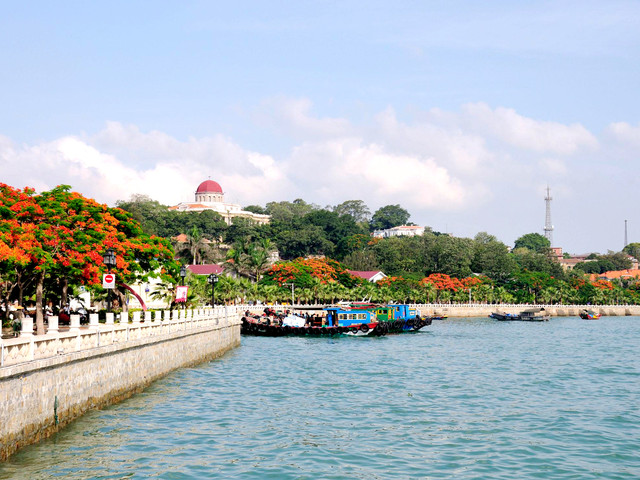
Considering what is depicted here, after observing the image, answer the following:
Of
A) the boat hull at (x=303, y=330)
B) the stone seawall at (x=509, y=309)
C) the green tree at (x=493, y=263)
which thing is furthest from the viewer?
the green tree at (x=493, y=263)

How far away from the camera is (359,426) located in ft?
91.7

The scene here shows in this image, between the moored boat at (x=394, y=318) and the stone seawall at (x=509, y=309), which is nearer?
the moored boat at (x=394, y=318)

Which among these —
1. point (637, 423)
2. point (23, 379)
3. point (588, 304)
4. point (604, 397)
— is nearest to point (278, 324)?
point (604, 397)

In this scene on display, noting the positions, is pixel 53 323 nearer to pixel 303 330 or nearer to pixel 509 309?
pixel 303 330

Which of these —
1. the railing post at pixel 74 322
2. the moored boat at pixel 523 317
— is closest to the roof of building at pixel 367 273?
the moored boat at pixel 523 317

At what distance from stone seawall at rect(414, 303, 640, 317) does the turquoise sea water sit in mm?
85708

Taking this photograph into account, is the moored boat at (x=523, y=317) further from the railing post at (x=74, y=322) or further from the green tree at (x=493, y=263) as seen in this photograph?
the railing post at (x=74, y=322)

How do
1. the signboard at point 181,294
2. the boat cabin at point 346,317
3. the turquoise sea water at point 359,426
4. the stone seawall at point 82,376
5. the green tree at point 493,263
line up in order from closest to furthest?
the stone seawall at point 82,376 < the turquoise sea water at point 359,426 < the signboard at point 181,294 < the boat cabin at point 346,317 < the green tree at point 493,263

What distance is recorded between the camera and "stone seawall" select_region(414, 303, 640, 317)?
13525 cm

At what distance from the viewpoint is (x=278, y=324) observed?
77.2m

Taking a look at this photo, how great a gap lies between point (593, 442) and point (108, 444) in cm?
1567

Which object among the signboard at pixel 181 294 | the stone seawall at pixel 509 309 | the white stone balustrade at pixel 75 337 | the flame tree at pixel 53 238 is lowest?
the stone seawall at pixel 509 309

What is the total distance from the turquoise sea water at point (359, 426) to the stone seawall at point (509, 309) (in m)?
85.7

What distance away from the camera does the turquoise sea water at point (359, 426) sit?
22016mm
